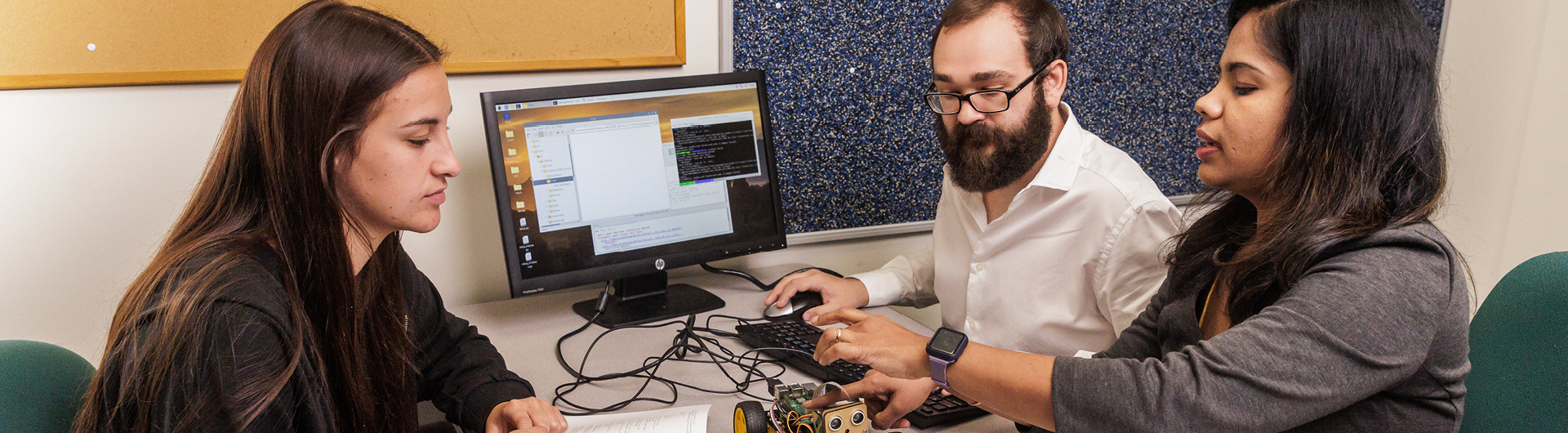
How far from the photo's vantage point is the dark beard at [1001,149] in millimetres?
1342

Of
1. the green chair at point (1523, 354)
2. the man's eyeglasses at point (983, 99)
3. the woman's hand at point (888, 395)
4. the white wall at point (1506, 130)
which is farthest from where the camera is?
the white wall at point (1506, 130)

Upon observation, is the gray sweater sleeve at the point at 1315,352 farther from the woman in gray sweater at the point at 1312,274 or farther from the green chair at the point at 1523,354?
the green chair at the point at 1523,354

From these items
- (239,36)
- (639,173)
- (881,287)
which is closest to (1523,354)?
(881,287)

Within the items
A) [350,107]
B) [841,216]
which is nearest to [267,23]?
[350,107]

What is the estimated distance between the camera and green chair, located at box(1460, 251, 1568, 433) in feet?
2.78

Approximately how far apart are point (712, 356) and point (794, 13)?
0.66 meters

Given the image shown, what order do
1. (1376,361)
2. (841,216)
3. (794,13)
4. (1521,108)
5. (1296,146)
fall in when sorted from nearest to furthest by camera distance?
(1376,361)
(1296,146)
(794,13)
(841,216)
(1521,108)

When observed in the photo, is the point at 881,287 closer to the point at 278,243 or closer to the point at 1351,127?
Result: the point at 1351,127

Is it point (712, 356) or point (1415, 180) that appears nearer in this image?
point (1415, 180)

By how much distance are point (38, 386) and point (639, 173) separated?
2.56 feet

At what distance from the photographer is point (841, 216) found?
1723 millimetres

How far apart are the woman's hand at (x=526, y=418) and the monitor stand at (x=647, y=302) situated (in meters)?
0.39

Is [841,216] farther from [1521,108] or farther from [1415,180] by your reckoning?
[1521,108]

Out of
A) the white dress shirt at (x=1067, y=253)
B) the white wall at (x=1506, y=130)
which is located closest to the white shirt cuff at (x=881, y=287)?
the white dress shirt at (x=1067, y=253)
